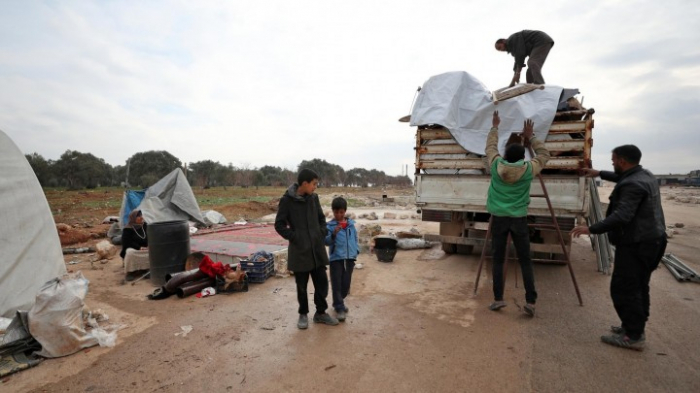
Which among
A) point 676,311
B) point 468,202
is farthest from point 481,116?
point 676,311

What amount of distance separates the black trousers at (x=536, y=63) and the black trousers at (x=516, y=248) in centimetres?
382

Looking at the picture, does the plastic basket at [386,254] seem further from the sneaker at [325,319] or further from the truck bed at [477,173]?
the sneaker at [325,319]

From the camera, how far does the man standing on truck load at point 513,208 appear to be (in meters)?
4.00

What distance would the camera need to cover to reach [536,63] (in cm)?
671

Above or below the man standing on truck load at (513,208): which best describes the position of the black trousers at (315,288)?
below

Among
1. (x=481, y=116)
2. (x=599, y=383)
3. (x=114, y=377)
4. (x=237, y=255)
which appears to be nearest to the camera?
(x=599, y=383)

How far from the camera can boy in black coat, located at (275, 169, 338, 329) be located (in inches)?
147

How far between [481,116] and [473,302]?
3.02m

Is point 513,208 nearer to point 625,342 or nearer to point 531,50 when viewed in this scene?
point 625,342

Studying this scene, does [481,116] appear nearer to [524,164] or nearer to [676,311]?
[524,164]

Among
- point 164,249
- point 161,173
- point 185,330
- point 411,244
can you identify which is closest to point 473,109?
point 411,244

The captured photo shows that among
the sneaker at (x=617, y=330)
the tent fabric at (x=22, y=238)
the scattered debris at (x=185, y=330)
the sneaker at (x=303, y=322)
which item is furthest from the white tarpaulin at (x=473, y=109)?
the tent fabric at (x=22, y=238)

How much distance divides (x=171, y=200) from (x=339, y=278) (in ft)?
30.1

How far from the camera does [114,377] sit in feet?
9.73
